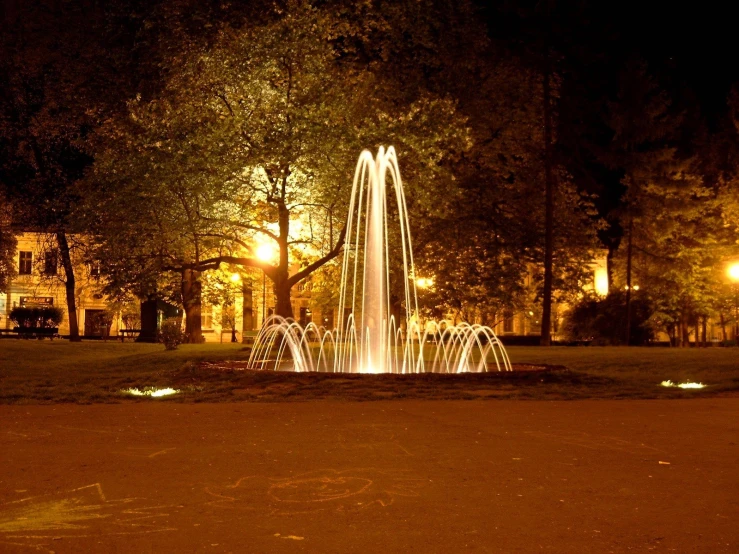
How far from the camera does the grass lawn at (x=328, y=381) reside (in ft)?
55.5

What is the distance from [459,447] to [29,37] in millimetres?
35000

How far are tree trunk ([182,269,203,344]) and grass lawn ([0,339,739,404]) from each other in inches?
484

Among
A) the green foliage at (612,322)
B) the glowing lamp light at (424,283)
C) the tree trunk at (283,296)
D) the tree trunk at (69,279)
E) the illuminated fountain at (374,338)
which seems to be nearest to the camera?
the illuminated fountain at (374,338)

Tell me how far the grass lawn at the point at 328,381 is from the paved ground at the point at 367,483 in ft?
10.9

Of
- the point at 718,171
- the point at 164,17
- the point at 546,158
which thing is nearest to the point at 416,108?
the point at 164,17

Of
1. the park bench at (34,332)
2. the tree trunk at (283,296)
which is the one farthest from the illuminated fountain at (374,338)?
the park bench at (34,332)

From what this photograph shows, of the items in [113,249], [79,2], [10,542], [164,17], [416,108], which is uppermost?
[79,2]

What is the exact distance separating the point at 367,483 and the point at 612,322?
1554 inches

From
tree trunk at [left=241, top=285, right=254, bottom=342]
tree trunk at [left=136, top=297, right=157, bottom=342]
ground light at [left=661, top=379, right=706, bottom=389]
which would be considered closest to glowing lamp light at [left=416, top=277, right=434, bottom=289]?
tree trunk at [left=136, top=297, right=157, bottom=342]

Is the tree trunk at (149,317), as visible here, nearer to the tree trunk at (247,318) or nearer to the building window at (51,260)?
the building window at (51,260)

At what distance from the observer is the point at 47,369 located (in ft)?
78.0

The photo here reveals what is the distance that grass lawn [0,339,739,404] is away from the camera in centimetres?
1692

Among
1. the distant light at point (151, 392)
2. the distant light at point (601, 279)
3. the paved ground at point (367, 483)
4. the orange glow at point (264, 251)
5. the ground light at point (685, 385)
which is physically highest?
the distant light at point (601, 279)

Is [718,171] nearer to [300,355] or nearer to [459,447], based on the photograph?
[300,355]
